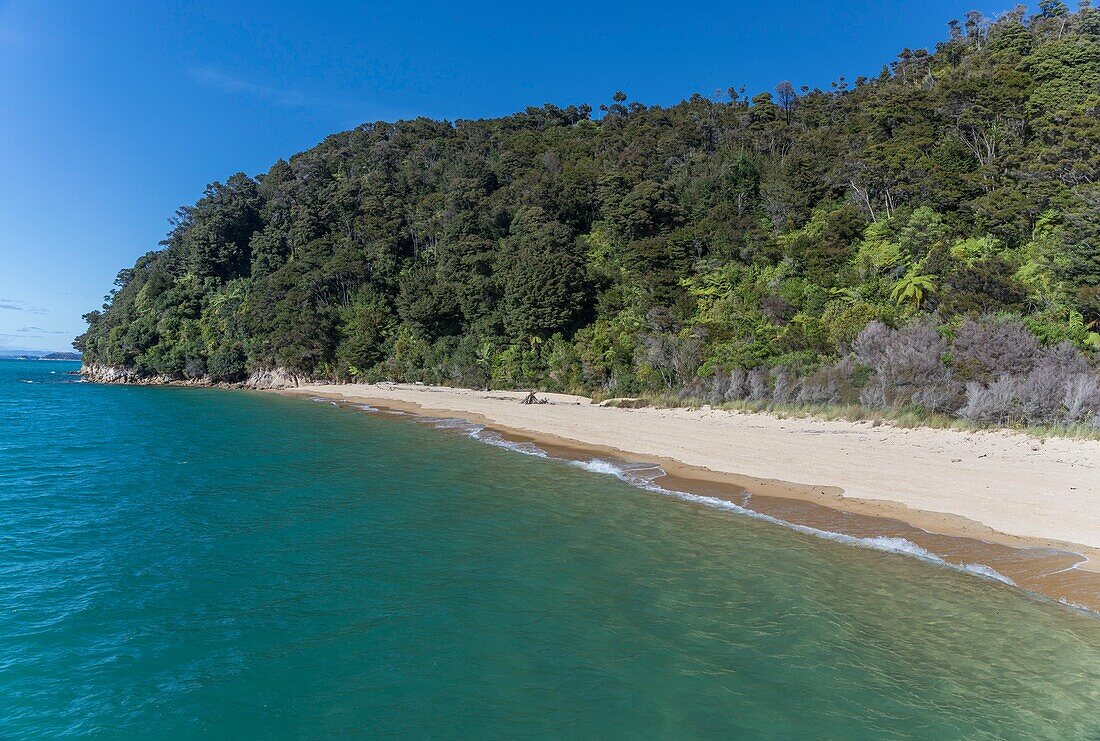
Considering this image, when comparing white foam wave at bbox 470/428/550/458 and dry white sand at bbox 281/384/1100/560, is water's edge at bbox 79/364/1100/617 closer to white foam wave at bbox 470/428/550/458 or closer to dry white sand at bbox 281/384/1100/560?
white foam wave at bbox 470/428/550/458

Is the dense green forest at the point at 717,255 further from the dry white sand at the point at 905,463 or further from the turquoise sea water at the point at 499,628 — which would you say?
the turquoise sea water at the point at 499,628

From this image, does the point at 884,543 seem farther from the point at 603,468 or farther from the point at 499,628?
the point at 603,468

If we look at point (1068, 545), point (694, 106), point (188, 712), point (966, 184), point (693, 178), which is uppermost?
point (694, 106)

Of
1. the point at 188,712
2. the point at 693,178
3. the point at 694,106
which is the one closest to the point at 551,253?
the point at 693,178

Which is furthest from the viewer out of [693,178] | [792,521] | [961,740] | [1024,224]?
[693,178]

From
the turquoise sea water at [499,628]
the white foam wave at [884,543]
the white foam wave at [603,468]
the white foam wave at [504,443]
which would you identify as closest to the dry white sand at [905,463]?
the white foam wave at [884,543]

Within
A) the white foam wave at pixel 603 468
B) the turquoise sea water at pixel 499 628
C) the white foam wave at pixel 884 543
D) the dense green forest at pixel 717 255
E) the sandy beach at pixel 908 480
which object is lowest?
the turquoise sea water at pixel 499 628

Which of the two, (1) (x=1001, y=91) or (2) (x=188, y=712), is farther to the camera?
(1) (x=1001, y=91)

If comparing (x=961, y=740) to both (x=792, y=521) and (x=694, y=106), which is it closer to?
(x=792, y=521)
